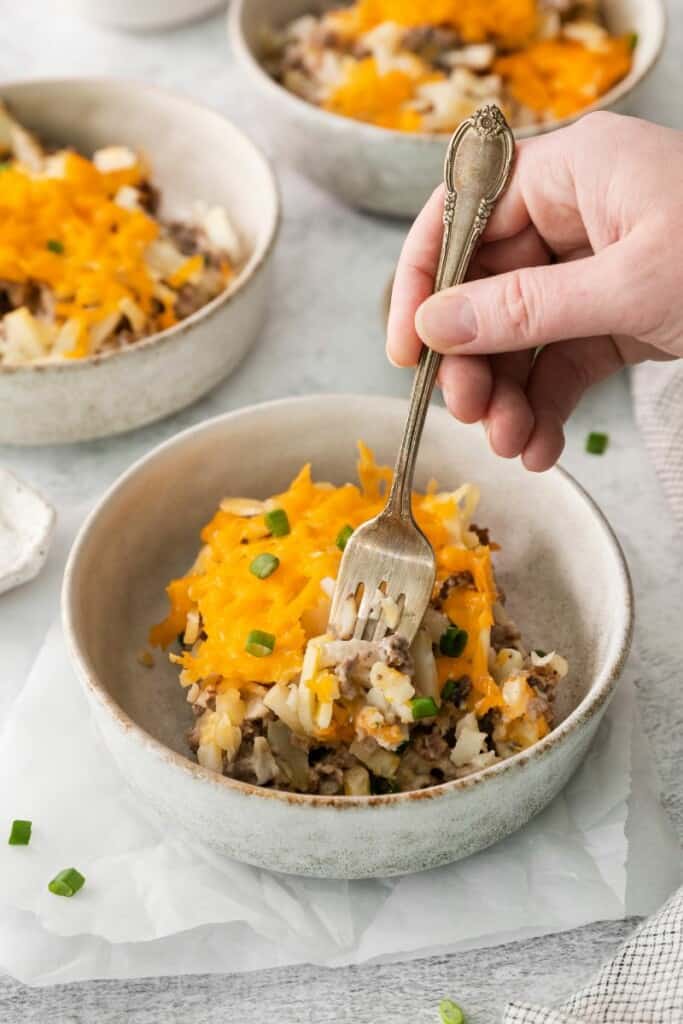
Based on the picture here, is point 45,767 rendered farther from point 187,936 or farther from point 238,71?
point 238,71

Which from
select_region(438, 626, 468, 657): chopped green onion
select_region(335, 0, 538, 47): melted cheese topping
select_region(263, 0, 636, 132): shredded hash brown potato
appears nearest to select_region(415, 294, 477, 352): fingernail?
select_region(438, 626, 468, 657): chopped green onion

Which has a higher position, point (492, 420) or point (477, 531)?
point (492, 420)

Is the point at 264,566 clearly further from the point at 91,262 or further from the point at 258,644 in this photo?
the point at 91,262

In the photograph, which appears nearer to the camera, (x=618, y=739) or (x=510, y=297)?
(x=510, y=297)

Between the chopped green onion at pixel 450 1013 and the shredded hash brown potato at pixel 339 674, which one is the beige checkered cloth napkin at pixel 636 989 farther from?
the shredded hash brown potato at pixel 339 674

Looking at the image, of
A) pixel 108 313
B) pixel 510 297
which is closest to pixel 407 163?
pixel 108 313

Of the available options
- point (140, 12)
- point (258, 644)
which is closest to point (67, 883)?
point (258, 644)
